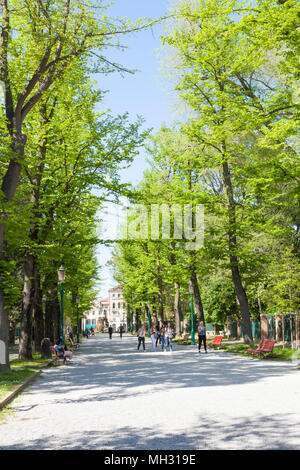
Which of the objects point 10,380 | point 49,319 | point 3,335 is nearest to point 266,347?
point 3,335

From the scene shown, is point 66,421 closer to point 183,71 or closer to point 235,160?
point 235,160

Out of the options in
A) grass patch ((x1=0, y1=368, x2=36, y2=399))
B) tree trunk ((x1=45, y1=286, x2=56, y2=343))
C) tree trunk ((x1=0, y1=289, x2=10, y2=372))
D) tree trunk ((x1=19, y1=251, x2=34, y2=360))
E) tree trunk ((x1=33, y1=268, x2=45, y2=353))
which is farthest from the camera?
tree trunk ((x1=45, y1=286, x2=56, y2=343))

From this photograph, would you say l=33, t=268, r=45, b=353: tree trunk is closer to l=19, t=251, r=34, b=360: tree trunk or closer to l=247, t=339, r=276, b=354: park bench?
l=19, t=251, r=34, b=360: tree trunk

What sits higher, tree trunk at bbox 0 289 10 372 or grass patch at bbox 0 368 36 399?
tree trunk at bbox 0 289 10 372

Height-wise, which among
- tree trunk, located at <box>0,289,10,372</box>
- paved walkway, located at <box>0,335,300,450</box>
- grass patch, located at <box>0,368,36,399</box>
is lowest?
grass patch, located at <box>0,368,36,399</box>

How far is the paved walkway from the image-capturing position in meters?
6.51

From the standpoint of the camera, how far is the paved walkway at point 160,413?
256 inches

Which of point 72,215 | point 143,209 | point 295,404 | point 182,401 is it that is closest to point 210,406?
point 182,401

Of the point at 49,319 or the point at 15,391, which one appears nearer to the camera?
the point at 15,391

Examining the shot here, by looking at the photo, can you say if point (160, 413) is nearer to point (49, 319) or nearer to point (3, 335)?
point (3, 335)

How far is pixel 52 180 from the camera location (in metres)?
23.8

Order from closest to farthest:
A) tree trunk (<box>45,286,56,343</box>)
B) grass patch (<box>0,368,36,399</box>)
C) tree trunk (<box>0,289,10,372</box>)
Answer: grass patch (<box>0,368,36,399</box>)
tree trunk (<box>0,289,10,372</box>)
tree trunk (<box>45,286,56,343</box>)

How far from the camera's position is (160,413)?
28.0 feet

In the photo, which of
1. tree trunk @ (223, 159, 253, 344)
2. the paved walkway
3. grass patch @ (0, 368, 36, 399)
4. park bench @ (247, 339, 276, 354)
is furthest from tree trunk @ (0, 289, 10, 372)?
tree trunk @ (223, 159, 253, 344)
